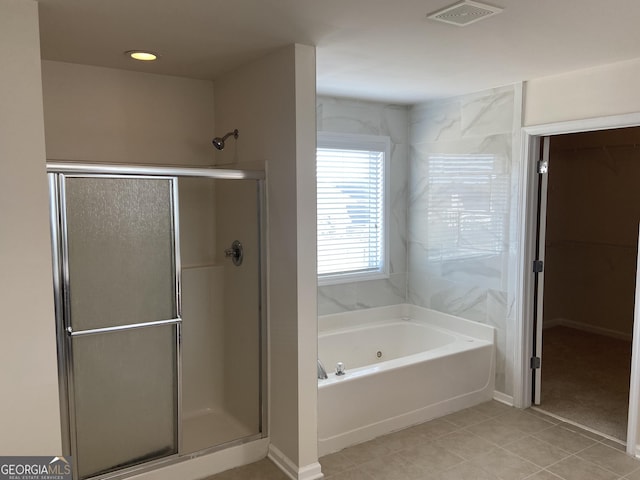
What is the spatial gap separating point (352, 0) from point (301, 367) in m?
1.81

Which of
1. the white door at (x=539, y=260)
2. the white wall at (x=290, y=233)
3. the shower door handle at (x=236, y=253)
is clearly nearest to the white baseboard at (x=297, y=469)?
the white wall at (x=290, y=233)

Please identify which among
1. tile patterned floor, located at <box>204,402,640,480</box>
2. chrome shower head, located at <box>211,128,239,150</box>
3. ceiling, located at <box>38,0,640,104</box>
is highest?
ceiling, located at <box>38,0,640,104</box>

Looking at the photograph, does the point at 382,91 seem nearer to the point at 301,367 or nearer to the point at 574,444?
the point at 301,367

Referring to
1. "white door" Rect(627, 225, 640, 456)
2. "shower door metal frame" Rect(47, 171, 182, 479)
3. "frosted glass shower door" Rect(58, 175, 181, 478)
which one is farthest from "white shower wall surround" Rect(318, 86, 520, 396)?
"shower door metal frame" Rect(47, 171, 182, 479)

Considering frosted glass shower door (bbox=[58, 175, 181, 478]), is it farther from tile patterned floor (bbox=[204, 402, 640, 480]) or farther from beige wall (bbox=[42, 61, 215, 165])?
beige wall (bbox=[42, 61, 215, 165])

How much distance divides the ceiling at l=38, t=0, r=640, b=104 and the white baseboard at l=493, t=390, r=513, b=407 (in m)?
2.24

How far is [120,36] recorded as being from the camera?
250 cm

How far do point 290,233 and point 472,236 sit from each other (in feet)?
5.90

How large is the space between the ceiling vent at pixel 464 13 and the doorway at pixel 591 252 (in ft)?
9.78

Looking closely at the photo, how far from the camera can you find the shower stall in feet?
7.98

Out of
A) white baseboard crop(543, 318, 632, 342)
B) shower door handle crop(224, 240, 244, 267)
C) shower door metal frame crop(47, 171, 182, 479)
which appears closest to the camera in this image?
shower door metal frame crop(47, 171, 182, 479)

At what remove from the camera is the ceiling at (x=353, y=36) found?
2.12 m

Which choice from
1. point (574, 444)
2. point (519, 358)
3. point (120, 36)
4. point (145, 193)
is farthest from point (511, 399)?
point (120, 36)

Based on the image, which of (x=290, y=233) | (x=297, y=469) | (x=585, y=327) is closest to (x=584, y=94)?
(x=290, y=233)
